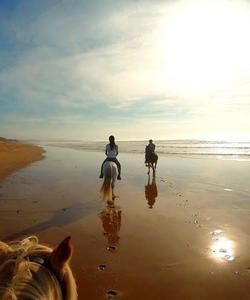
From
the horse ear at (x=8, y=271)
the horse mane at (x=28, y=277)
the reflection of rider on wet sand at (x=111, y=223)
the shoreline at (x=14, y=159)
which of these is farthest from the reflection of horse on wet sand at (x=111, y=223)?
the shoreline at (x=14, y=159)

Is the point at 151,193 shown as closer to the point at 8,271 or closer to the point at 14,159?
the point at 8,271

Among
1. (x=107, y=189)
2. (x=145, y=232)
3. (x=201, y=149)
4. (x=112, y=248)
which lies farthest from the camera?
(x=201, y=149)

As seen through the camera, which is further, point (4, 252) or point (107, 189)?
point (107, 189)

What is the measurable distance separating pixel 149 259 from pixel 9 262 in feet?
20.4

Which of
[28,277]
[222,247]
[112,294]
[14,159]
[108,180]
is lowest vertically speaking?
[112,294]

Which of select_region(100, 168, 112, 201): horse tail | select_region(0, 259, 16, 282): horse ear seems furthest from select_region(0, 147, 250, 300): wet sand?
select_region(0, 259, 16, 282): horse ear

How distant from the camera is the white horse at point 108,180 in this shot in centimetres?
1240

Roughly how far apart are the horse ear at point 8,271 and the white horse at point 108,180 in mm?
10782

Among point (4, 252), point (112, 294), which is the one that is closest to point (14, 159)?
point (112, 294)

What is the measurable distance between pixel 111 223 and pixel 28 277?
8.89 meters

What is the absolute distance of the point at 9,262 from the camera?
5.26ft

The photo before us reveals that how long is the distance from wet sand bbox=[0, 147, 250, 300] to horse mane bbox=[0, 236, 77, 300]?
14.4 feet

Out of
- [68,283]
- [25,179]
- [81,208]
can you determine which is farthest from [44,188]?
[68,283]

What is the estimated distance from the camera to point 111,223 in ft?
33.8
